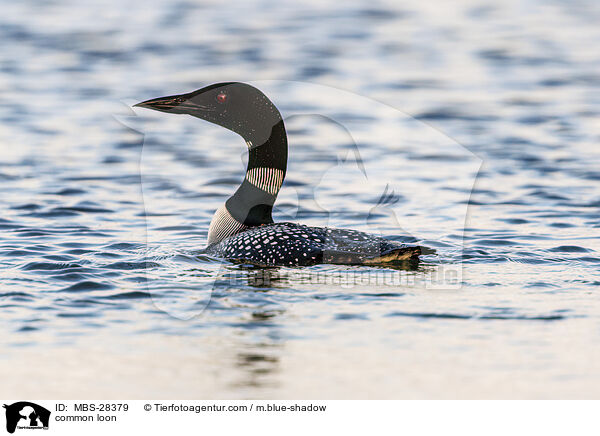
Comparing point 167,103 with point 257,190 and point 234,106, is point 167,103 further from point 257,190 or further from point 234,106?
point 257,190

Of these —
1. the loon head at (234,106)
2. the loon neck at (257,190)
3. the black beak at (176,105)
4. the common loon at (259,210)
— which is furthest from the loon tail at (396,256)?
the black beak at (176,105)

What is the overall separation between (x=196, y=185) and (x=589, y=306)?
3986mm

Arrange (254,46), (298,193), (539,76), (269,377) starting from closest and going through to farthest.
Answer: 1. (269,377)
2. (298,193)
3. (539,76)
4. (254,46)

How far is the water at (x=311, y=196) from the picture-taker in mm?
4691

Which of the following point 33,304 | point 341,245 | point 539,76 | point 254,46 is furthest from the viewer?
point 254,46

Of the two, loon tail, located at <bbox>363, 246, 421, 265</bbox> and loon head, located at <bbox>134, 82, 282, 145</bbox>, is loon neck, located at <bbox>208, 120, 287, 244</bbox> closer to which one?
loon head, located at <bbox>134, 82, 282, 145</bbox>

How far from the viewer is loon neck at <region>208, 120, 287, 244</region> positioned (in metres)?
6.66

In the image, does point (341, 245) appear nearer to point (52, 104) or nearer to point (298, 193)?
point (298, 193)

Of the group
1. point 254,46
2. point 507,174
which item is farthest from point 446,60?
point 507,174

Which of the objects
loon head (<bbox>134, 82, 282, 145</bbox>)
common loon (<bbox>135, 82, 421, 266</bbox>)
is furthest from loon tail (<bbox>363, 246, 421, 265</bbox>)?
loon head (<bbox>134, 82, 282, 145</bbox>)

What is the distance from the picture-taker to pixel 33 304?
17.7 feet
